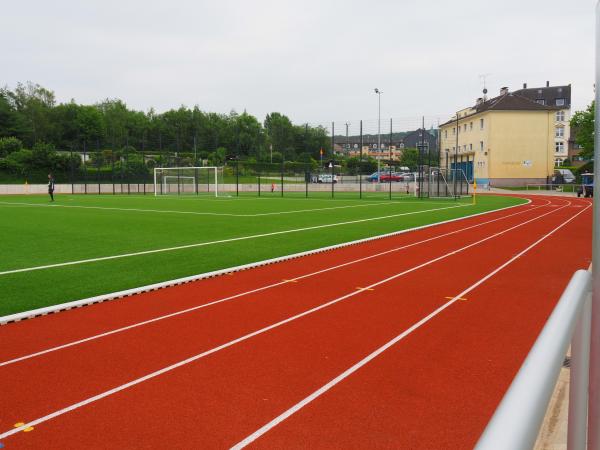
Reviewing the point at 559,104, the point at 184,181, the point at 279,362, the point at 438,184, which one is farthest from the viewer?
the point at 559,104

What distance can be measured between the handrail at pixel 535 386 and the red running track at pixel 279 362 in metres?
2.63

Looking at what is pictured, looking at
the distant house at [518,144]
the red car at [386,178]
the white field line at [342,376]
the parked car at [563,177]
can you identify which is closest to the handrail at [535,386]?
the white field line at [342,376]

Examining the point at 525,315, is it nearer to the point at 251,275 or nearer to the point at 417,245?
the point at 251,275

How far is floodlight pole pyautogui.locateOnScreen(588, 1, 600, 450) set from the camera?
4.13 feet

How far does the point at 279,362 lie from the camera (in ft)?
17.5

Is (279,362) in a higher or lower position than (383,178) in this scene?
lower

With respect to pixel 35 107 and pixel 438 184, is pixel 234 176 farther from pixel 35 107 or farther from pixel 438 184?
pixel 35 107

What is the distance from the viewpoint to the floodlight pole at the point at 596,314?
4.13 ft

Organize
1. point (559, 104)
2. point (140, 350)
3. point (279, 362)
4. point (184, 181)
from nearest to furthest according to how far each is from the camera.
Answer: point (279, 362) → point (140, 350) → point (184, 181) → point (559, 104)

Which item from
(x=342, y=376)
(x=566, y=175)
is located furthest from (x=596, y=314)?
(x=566, y=175)

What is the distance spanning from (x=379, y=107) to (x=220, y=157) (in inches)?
1044

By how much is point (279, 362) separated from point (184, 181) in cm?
4454

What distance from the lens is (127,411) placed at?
13.9 ft

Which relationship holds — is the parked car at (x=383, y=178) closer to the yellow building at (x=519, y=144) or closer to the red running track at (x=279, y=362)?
the yellow building at (x=519, y=144)
